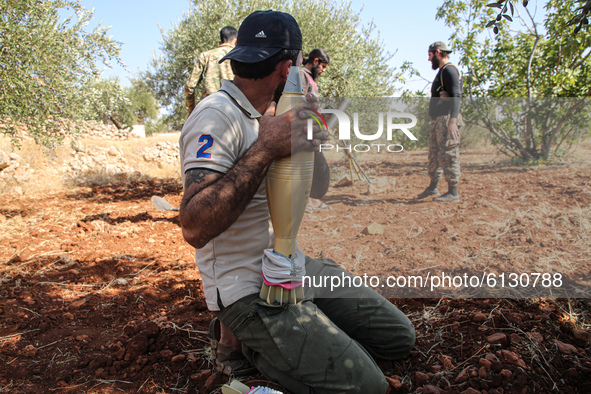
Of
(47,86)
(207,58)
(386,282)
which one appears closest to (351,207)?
(386,282)

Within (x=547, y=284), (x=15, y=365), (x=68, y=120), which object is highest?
(x=68, y=120)

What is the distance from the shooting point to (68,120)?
5.86 m

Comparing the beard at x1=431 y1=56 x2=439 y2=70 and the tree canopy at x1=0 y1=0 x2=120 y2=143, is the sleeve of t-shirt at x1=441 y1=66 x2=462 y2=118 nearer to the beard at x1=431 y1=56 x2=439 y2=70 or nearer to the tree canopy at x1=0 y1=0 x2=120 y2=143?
the beard at x1=431 y1=56 x2=439 y2=70

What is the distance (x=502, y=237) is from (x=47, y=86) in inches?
218

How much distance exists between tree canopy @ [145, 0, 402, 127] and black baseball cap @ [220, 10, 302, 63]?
6.86m

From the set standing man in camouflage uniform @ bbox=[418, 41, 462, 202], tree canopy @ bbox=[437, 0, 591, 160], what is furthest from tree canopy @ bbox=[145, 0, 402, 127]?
standing man in camouflage uniform @ bbox=[418, 41, 462, 202]

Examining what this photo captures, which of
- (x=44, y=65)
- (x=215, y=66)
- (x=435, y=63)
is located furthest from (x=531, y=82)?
(x=44, y=65)

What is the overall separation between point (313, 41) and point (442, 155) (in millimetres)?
7409

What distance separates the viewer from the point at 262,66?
1.82 meters

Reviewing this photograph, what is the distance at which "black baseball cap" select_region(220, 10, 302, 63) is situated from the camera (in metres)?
1.78

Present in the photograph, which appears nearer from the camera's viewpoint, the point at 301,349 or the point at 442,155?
the point at 301,349

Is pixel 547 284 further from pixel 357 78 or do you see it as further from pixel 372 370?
pixel 357 78

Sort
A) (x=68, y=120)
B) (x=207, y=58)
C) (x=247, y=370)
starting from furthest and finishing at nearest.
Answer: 1. (x=68, y=120)
2. (x=207, y=58)
3. (x=247, y=370)

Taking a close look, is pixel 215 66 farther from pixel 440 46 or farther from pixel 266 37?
pixel 266 37
